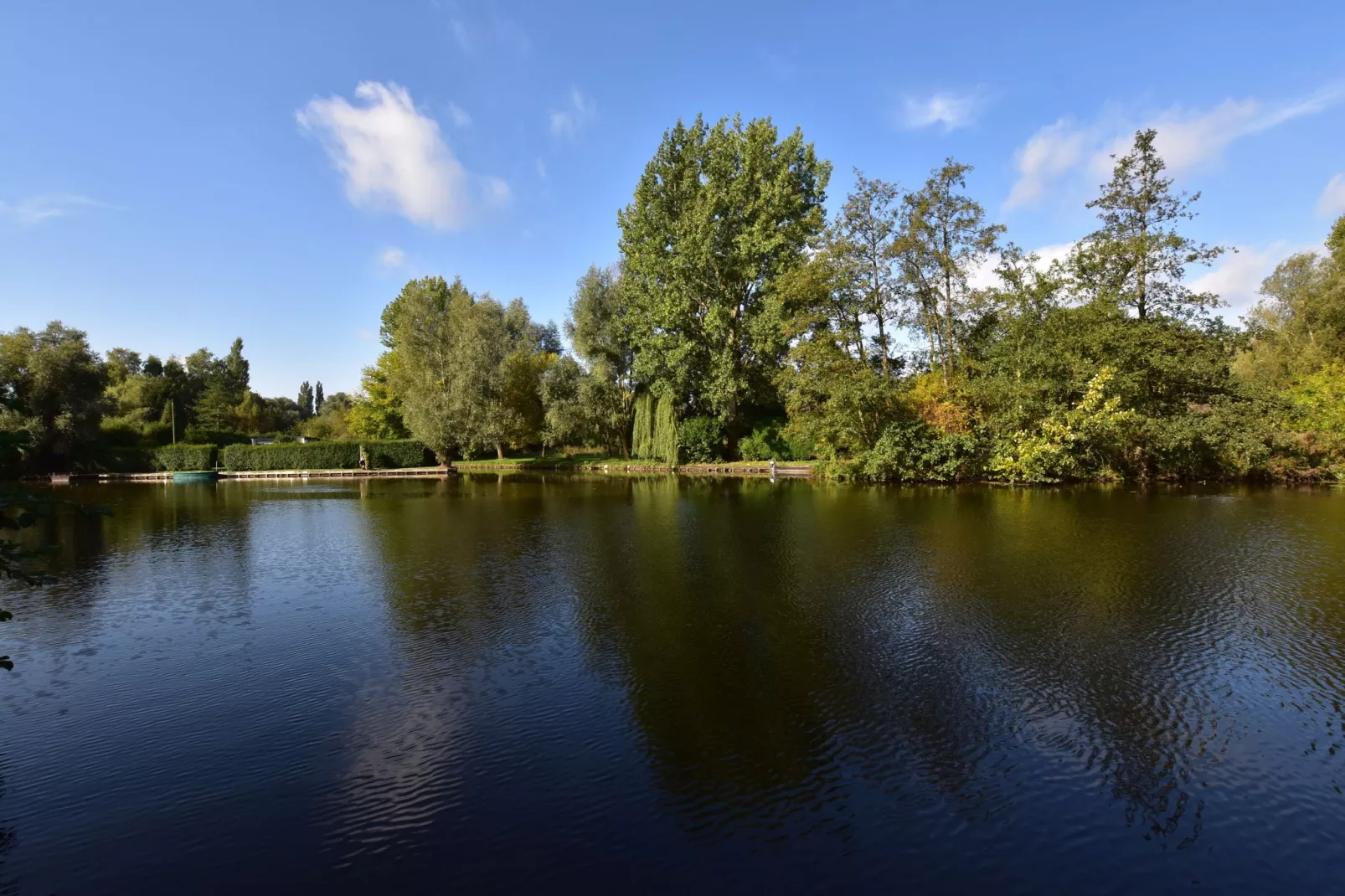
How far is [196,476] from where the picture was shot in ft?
141

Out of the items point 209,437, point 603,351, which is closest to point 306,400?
point 209,437

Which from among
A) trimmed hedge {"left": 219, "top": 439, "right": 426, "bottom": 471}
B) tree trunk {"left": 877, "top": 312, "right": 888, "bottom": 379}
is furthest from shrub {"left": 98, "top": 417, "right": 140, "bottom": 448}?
tree trunk {"left": 877, "top": 312, "right": 888, "bottom": 379}

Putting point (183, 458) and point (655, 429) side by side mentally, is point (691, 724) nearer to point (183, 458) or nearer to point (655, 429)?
point (655, 429)

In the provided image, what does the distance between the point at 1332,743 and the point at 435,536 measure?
15.7 m

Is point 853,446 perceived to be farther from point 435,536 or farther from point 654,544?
point 435,536

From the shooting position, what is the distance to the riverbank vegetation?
1011 inches

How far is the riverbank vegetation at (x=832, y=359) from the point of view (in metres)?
25.7

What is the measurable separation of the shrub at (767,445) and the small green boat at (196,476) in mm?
33767

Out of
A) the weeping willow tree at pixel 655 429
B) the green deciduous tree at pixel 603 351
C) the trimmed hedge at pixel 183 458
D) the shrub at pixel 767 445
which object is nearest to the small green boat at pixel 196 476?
the trimmed hedge at pixel 183 458

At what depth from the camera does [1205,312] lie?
1047 inches

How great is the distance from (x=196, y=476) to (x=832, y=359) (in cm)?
3985

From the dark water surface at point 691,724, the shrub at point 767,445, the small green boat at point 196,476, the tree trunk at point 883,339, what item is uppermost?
the tree trunk at point 883,339

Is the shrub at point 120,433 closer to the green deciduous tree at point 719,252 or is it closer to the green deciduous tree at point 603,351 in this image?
the green deciduous tree at point 603,351

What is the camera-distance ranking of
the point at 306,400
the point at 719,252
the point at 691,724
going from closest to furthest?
the point at 691,724, the point at 719,252, the point at 306,400
